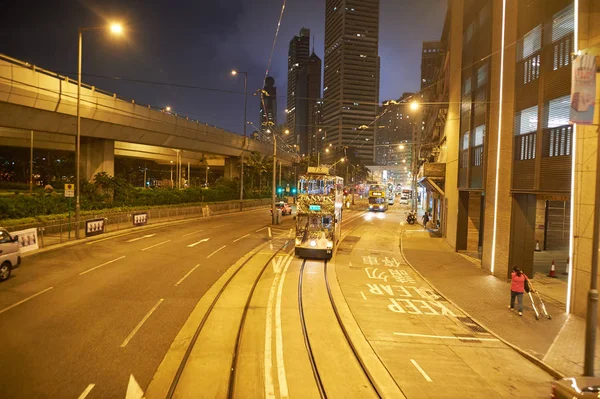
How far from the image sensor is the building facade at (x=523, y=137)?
41.8ft

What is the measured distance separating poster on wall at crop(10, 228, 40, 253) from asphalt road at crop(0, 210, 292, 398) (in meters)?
1.02

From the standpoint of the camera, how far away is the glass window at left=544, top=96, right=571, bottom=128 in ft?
45.9

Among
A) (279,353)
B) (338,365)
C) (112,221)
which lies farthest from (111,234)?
(338,365)

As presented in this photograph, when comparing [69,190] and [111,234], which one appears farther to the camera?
[111,234]

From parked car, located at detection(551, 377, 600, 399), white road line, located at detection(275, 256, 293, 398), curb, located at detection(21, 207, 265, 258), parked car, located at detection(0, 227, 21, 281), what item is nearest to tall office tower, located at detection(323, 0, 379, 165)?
curb, located at detection(21, 207, 265, 258)

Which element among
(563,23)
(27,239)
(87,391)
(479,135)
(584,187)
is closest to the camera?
(87,391)

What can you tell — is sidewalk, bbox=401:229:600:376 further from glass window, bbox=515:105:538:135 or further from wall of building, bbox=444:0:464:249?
glass window, bbox=515:105:538:135

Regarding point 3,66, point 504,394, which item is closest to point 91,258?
point 3,66

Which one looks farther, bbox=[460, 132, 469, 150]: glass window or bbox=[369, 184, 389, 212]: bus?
bbox=[369, 184, 389, 212]: bus

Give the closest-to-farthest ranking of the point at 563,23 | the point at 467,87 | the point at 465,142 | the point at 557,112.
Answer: the point at 563,23
the point at 557,112
the point at 467,87
the point at 465,142

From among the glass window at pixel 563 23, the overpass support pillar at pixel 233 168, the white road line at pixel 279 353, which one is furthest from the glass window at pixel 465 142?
the overpass support pillar at pixel 233 168

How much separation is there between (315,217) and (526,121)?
439 inches

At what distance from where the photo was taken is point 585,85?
8.59m

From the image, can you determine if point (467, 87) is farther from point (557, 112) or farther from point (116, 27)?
point (116, 27)
